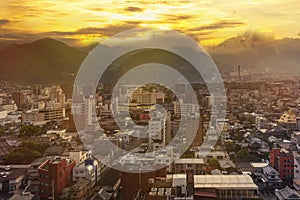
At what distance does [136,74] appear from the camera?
6875 millimetres

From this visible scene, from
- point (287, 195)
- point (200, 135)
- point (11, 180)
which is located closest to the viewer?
point (287, 195)

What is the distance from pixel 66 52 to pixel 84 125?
1.17 metres

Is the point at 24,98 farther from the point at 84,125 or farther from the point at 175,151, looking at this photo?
the point at 175,151

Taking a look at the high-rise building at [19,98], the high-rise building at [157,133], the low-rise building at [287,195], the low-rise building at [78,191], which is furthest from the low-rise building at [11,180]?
the high-rise building at [19,98]

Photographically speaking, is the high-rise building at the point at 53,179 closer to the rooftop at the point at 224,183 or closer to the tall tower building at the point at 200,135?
the rooftop at the point at 224,183

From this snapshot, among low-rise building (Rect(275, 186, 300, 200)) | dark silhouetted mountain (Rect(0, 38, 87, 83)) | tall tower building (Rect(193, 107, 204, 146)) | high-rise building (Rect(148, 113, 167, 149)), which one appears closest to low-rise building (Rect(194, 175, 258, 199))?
low-rise building (Rect(275, 186, 300, 200))

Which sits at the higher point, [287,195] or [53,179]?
[53,179]

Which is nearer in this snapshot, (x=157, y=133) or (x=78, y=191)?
(x=78, y=191)

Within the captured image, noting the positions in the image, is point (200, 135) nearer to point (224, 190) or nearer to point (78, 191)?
point (78, 191)

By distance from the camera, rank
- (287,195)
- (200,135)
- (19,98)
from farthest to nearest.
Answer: (19,98) → (200,135) → (287,195)

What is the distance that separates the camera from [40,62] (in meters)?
6.88

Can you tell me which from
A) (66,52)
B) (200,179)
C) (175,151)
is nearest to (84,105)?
(66,52)

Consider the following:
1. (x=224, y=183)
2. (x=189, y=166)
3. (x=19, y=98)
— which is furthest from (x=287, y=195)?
(x=19, y=98)

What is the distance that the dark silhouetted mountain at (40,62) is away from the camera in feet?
19.1
